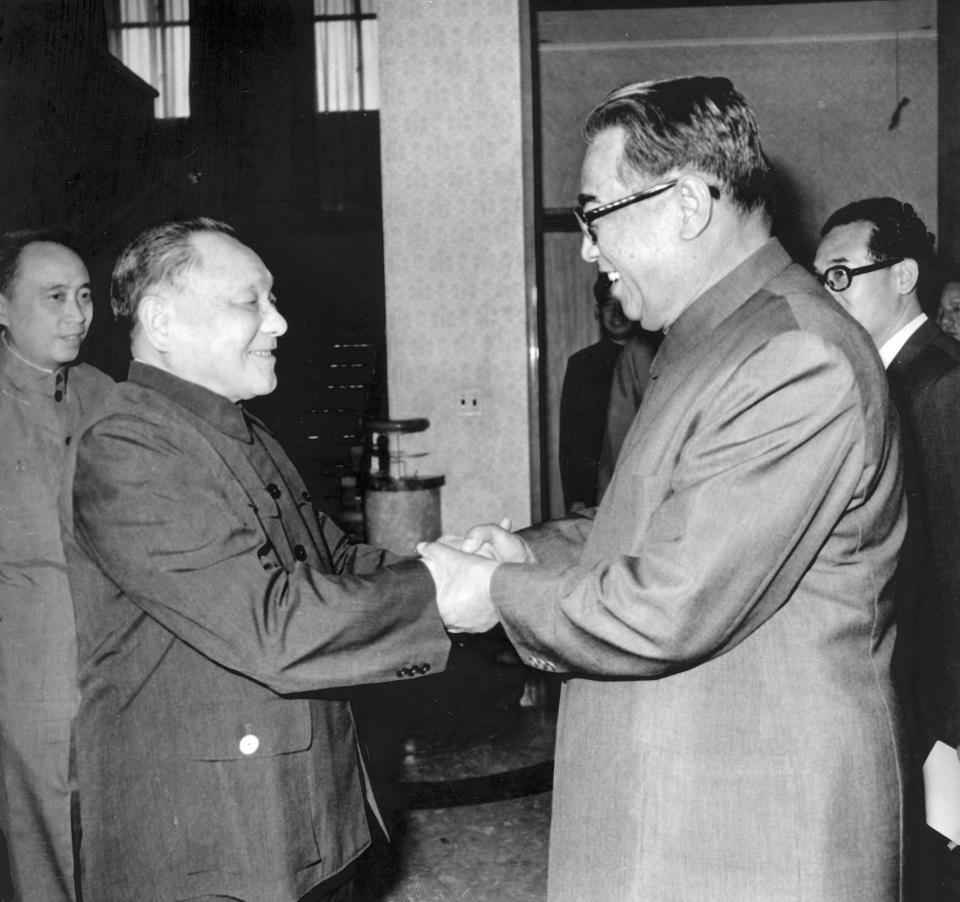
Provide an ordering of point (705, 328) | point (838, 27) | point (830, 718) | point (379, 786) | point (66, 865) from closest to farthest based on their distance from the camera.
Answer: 1. point (830, 718)
2. point (705, 328)
3. point (66, 865)
4. point (379, 786)
5. point (838, 27)

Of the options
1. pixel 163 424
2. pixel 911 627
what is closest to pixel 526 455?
pixel 911 627

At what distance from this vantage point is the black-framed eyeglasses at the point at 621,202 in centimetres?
147

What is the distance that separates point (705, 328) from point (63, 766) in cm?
240

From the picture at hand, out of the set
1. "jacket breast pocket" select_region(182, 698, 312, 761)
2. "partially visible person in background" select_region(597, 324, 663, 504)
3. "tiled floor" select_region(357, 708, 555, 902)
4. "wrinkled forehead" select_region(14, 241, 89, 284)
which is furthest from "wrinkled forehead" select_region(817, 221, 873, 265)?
"wrinkled forehead" select_region(14, 241, 89, 284)

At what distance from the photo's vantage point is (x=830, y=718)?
1304 millimetres

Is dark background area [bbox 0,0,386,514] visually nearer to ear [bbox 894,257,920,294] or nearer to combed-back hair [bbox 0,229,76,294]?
combed-back hair [bbox 0,229,76,294]

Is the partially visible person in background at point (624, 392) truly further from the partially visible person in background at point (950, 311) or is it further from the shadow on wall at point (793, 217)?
the shadow on wall at point (793, 217)

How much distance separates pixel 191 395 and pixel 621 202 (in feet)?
2.79

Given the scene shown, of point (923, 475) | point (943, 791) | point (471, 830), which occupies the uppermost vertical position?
point (923, 475)

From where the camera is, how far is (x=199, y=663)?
5.28ft

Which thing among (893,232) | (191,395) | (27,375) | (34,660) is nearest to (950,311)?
(893,232)

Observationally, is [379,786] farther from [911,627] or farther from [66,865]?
[911,627]

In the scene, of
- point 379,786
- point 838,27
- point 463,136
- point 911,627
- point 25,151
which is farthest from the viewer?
point 838,27

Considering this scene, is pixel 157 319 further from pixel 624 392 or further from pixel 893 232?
pixel 624 392
